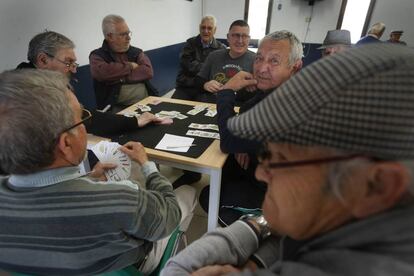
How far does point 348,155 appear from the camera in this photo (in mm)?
394

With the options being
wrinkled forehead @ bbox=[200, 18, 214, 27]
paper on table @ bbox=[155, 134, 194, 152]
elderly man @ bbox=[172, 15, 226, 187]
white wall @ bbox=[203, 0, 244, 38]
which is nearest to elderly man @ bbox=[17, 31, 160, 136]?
paper on table @ bbox=[155, 134, 194, 152]

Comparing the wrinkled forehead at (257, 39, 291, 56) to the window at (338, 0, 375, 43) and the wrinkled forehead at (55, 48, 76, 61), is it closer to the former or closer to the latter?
the wrinkled forehead at (55, 48, 76, 61)

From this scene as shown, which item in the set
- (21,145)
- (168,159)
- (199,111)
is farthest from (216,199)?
(21,145)

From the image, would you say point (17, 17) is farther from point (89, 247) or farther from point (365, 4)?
point (365, 4)

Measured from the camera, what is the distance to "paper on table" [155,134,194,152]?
140 centimetres

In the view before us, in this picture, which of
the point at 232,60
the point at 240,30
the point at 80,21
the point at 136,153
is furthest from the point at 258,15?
the point at 136,153

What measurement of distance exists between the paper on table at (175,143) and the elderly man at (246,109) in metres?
0.21

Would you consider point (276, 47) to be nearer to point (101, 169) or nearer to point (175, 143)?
point (175, 143)

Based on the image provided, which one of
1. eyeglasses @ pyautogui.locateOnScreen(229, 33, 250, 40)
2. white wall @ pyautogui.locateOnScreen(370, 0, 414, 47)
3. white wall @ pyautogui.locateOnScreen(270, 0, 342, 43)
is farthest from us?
white wall @ pyautogui.locateOnScreen(270, 0, 342, 43)

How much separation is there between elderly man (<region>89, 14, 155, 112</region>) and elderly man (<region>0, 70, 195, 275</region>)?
1742 millimetres

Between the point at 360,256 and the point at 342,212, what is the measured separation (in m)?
0.07

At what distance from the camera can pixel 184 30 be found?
17.3ft

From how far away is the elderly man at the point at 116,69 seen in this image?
240cm

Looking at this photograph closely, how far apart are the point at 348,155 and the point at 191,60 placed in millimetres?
3239
